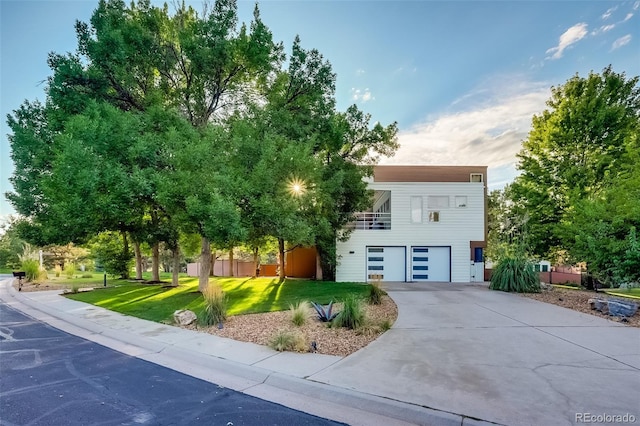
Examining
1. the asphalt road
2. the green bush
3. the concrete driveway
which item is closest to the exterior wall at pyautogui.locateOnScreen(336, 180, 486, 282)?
the green bush

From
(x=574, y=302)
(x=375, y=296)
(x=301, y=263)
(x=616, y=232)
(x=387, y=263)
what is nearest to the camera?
(x=375, y=296)

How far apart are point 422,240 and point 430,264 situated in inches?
58.8

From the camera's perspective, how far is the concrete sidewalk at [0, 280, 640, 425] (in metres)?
3.76

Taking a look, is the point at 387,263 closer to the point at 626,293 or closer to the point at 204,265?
the point at 204,265

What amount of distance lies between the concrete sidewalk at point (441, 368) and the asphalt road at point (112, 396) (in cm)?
30

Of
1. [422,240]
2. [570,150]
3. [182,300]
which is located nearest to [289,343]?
[182,300]

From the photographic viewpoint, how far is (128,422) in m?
3.67

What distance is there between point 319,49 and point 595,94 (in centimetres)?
1505

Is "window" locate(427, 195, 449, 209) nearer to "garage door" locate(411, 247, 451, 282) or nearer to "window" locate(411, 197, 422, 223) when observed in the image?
"window" locate(411, 197, 422, 223)

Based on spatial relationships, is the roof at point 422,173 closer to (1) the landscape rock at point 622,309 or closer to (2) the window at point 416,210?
(2) the window at point 416,210

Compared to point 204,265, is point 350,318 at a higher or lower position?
lower

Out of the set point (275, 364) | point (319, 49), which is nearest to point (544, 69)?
point (319, 49)

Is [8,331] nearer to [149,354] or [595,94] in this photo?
[149,354]

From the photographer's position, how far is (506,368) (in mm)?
4965
